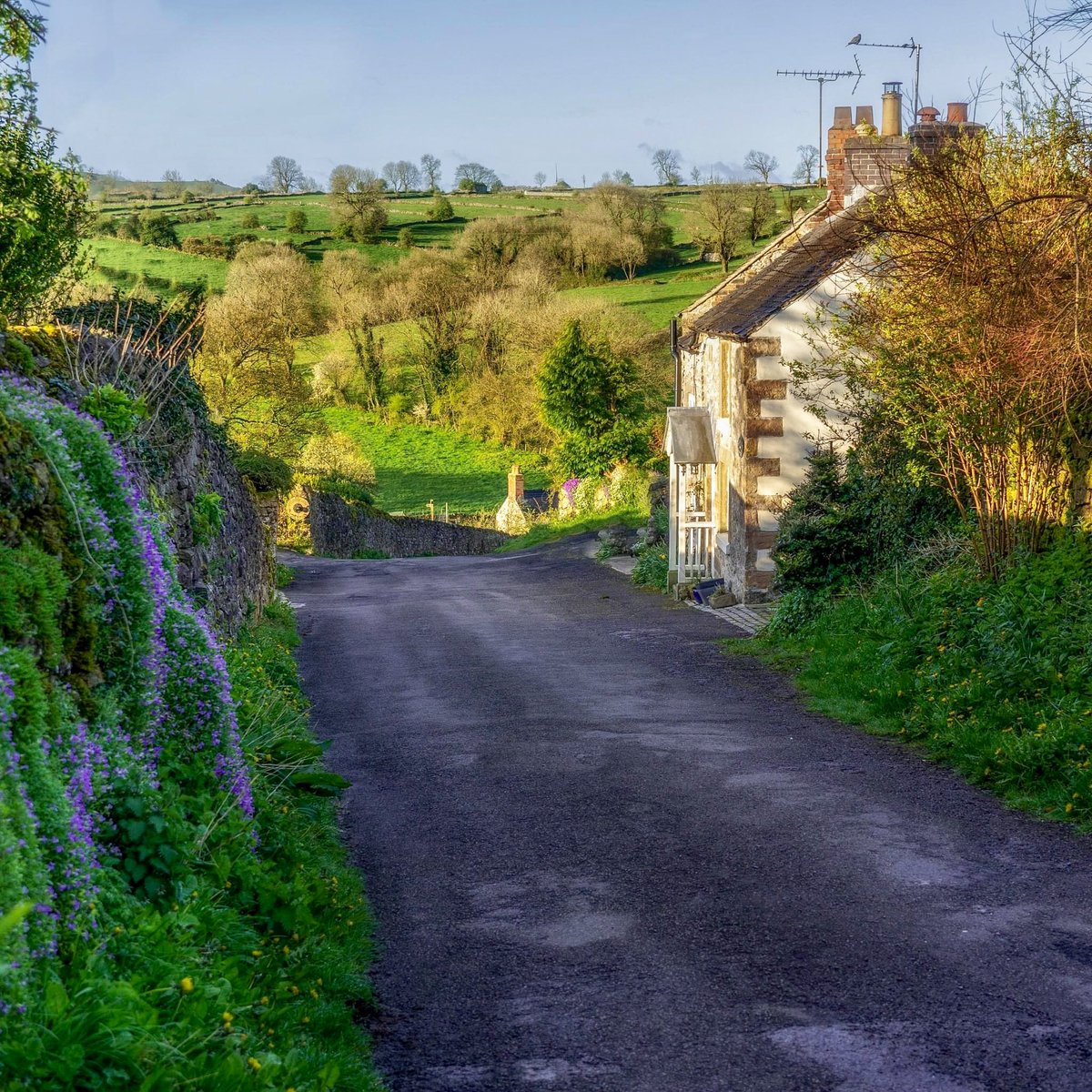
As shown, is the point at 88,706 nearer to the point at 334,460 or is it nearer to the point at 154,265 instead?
the point at 334,460

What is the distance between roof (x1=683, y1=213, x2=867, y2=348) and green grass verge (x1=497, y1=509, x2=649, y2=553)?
45.2ft

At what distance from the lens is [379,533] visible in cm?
4381

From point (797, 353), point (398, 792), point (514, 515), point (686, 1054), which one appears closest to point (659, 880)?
point (686, 1054)

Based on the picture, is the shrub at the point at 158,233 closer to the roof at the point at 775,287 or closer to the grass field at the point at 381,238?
the grass field at the point at 381,238

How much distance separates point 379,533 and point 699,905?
38180mm

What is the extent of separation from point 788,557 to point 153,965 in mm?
12697

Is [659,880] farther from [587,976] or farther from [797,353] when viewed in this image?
[797,353]

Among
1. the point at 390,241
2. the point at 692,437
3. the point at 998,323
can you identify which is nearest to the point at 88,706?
the point at 998,323

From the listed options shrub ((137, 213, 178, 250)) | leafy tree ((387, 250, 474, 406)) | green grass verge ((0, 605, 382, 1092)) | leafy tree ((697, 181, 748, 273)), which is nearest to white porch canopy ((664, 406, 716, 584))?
green grass verge ((0, 605, 382, 1092))

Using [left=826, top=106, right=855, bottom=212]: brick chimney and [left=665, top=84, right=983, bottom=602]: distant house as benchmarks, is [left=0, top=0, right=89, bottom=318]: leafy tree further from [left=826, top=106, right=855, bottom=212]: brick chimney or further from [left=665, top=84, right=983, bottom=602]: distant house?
[left=826, top=106, right=855, bottom=212]: brick chimney

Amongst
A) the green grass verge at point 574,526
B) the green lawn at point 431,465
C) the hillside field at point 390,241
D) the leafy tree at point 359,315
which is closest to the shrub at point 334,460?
the green lawn at point 431,465

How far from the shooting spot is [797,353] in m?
18.1

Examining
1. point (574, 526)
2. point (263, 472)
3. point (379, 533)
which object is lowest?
point (379, 533)

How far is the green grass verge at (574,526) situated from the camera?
3621 cm
